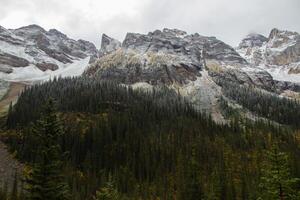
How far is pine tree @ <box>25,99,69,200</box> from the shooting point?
74.7 ft

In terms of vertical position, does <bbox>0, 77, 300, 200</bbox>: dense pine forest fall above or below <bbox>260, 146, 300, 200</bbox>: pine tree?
below

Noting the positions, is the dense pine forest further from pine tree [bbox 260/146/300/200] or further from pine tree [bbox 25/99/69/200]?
pine tree [bbox 25/99/69/200]

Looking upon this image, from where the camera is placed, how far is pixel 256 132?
17488 cm

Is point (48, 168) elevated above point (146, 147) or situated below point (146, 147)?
above

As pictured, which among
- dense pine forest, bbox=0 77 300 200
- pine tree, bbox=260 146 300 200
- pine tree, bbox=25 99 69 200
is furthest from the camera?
dense pine forest, bbox=0 77 300 200

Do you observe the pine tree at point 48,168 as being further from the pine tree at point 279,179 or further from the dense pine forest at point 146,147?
the dense pine forest at point 146,147

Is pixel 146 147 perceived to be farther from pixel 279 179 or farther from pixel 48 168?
pixel 279 179

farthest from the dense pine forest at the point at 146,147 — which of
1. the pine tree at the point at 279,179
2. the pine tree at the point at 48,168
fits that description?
the pine tree at the point at 48,168

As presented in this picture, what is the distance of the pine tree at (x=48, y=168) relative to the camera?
22.8 metres

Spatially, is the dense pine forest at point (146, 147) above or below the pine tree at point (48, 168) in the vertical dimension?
below

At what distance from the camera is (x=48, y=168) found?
23.4 meters

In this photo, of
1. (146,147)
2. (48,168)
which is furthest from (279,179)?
(146,147)

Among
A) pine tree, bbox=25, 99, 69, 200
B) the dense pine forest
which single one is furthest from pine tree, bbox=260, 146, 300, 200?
the dense pine forest

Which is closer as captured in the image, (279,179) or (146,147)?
(279,179)
